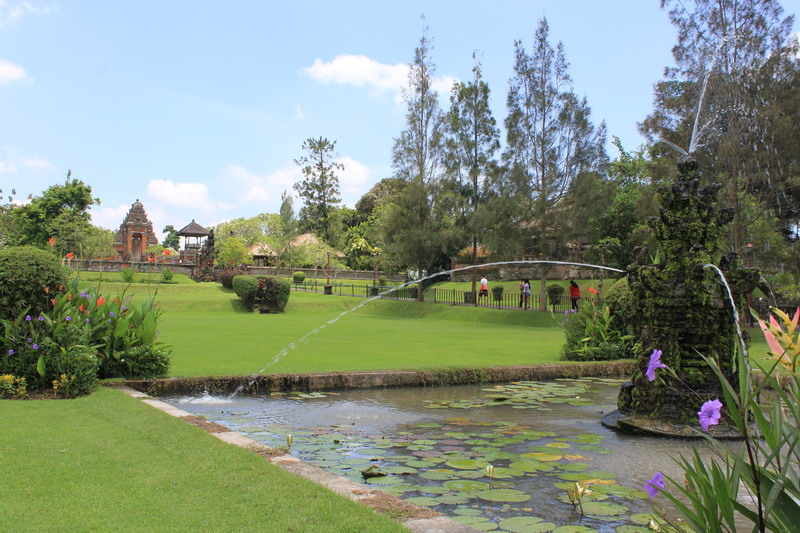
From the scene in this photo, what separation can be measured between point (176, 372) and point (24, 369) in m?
2.45

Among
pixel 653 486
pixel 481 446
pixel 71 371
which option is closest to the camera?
pixel 653 486

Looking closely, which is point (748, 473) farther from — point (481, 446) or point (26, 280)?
point (26, 280)

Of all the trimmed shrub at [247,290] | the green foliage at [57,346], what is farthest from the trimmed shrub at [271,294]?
the green foliage at [57,346]

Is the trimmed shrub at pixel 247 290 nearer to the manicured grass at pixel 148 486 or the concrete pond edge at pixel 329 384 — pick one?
the concrete pond edge at pixel 329 384

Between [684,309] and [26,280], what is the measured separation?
27.2ft

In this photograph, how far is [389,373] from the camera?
10234mm

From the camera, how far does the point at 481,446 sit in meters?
6.34

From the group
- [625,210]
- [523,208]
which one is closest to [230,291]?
[523,208]

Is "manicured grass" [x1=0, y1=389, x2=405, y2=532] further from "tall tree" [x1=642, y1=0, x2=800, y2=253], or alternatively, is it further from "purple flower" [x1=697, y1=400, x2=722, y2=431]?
"tall tree" [x1=642, y1=0, x2=800, y2=253]

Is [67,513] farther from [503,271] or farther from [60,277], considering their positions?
[503,271]

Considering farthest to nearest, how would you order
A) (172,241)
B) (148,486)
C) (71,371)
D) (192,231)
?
1. (172,241)
2. (192,231)
3. (71,371)
4. (148,486)

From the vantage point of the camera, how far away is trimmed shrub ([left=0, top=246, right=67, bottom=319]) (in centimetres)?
811

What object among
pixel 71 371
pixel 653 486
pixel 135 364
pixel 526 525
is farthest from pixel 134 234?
pixel 653 486

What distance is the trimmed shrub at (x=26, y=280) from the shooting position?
26.6 feet
